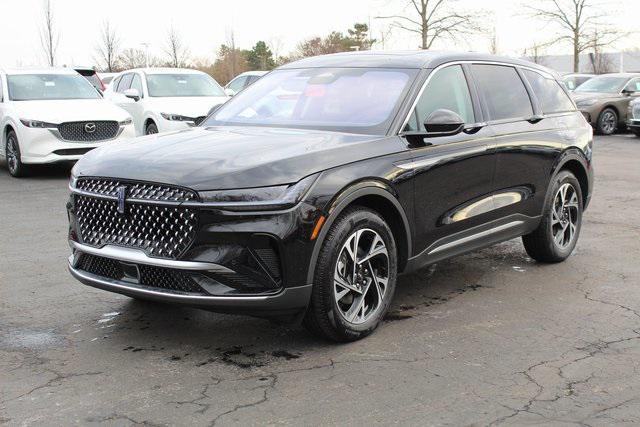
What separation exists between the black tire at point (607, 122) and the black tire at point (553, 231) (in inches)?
622

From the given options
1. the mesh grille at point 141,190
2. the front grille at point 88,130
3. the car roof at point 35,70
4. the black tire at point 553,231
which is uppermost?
the car roof at point 35,70

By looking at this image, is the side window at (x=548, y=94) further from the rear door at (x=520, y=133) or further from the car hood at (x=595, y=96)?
the car hood at (x=595, y=96)

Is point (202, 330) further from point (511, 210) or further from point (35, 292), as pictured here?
point (511, 210)

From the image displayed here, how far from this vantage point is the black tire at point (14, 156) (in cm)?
1244

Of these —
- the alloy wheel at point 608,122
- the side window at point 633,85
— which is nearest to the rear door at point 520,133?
the alloy wheel at point 608,122

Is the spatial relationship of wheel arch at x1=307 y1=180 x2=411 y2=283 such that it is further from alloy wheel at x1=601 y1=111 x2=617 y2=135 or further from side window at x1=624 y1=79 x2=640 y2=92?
side window at x1=624 y1=79 x2=640 y2=92

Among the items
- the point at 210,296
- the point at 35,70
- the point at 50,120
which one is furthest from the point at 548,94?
the point at 35,70

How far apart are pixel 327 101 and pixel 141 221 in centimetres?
171

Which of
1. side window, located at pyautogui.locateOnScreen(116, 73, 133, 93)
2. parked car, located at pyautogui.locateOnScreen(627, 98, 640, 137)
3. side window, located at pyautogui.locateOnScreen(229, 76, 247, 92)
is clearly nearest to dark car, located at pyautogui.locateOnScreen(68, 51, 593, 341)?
side window, located at pyautogui.locateOnScreen(116, 73, 133, 93)

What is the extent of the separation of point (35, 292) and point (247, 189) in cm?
248

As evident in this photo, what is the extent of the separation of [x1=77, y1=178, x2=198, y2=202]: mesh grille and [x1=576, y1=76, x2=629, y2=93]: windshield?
20284mm

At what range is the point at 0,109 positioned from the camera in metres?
A: 13.0

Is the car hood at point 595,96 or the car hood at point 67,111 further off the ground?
the car hood at point 67,111

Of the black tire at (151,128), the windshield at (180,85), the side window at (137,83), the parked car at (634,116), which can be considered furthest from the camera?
the parked car at (634,116)
